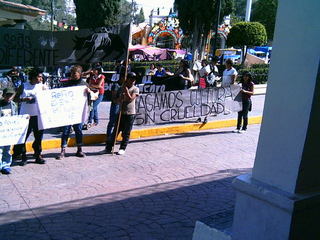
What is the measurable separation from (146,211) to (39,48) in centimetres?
416

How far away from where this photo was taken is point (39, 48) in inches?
292

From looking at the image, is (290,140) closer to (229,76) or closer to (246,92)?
(246,92)

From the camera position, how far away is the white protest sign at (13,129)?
20.4 feet

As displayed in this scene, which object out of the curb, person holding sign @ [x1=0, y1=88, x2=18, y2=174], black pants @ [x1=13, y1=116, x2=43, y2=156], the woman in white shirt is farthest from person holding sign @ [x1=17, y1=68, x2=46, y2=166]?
the woman in white shirt

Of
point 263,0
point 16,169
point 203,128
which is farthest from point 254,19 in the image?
point 16,169

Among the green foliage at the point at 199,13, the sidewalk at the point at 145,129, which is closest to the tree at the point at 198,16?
the green foliage at the point at 199,13

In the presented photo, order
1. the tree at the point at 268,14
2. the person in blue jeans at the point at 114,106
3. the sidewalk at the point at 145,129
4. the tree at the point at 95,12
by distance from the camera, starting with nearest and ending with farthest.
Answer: the person in blue jeans at the point at 114,106 → the sidewalk at the point at 145,129 → the tree at the point at 95,12 → the tree at the point at 268,14

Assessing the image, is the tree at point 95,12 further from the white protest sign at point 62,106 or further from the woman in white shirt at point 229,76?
the white protest sign at point 62,106

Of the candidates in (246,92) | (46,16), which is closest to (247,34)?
(246,92)

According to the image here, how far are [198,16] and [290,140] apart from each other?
2204 cm

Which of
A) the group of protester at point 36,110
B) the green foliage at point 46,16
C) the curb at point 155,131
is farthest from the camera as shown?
the green foliage at point 46,16

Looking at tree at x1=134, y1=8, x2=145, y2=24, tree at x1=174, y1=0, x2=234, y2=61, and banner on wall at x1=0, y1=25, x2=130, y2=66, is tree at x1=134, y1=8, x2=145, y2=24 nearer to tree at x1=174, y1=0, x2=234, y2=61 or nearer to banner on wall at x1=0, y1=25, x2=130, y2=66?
tree at x1=174, y1=0, x2=234, y2=61

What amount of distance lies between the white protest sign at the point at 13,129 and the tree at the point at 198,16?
18351mm

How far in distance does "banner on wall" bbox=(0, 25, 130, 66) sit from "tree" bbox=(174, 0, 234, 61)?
52.4 feet
